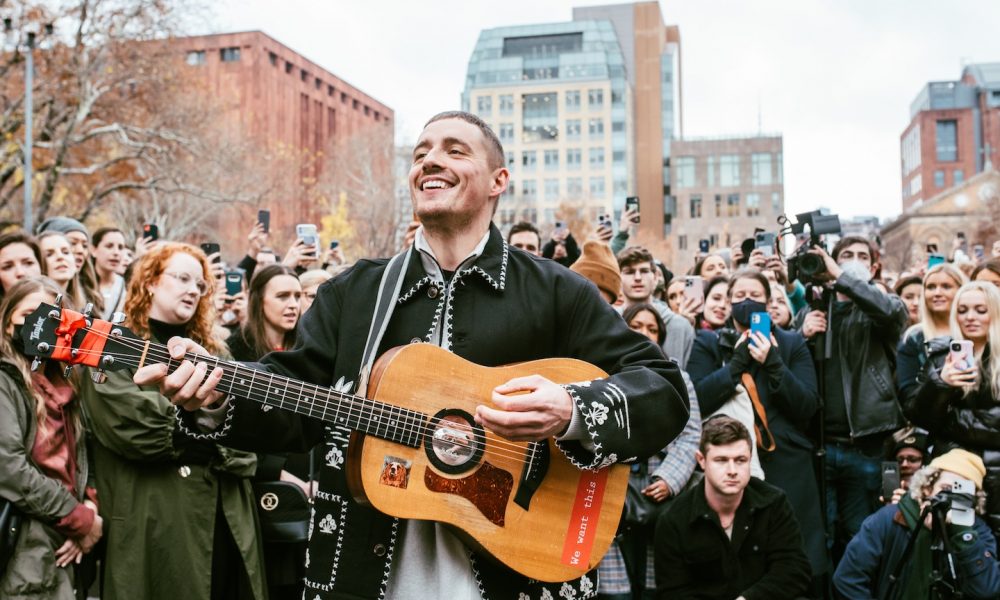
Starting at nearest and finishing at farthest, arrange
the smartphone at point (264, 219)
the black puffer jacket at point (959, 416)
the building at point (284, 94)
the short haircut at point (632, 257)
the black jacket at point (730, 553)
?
1. the black jacket at point (730, 553)
2. the black puffer jacket at point (959, 416)
3. the short haircut at point (632, 257)
4. the smartphone at point (264, 219)
5. the building at point (284, 94)

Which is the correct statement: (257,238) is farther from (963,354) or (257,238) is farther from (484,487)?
(484,487)

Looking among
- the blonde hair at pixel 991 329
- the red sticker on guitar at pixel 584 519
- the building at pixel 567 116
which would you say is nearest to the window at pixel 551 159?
the building at pixel 567 116

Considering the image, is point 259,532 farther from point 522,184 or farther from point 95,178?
point 522,184

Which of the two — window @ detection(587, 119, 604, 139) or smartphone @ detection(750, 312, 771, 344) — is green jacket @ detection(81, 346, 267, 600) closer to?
smartphone @ detection(750, 312, 771, 344)

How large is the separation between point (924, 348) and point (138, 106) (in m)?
26.0

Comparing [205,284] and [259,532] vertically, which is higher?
[205,284]

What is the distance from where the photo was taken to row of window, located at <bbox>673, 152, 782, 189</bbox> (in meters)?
97.2

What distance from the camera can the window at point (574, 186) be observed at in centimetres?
9694

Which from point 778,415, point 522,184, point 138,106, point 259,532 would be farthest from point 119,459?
point 522,184

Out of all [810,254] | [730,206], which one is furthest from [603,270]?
[730,206]

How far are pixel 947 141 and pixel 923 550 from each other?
130 m

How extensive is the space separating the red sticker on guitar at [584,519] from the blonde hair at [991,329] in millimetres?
3894

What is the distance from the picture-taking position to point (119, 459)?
4777 millimetres

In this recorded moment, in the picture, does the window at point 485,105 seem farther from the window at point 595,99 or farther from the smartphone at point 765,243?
the smartphone at point 765,243
